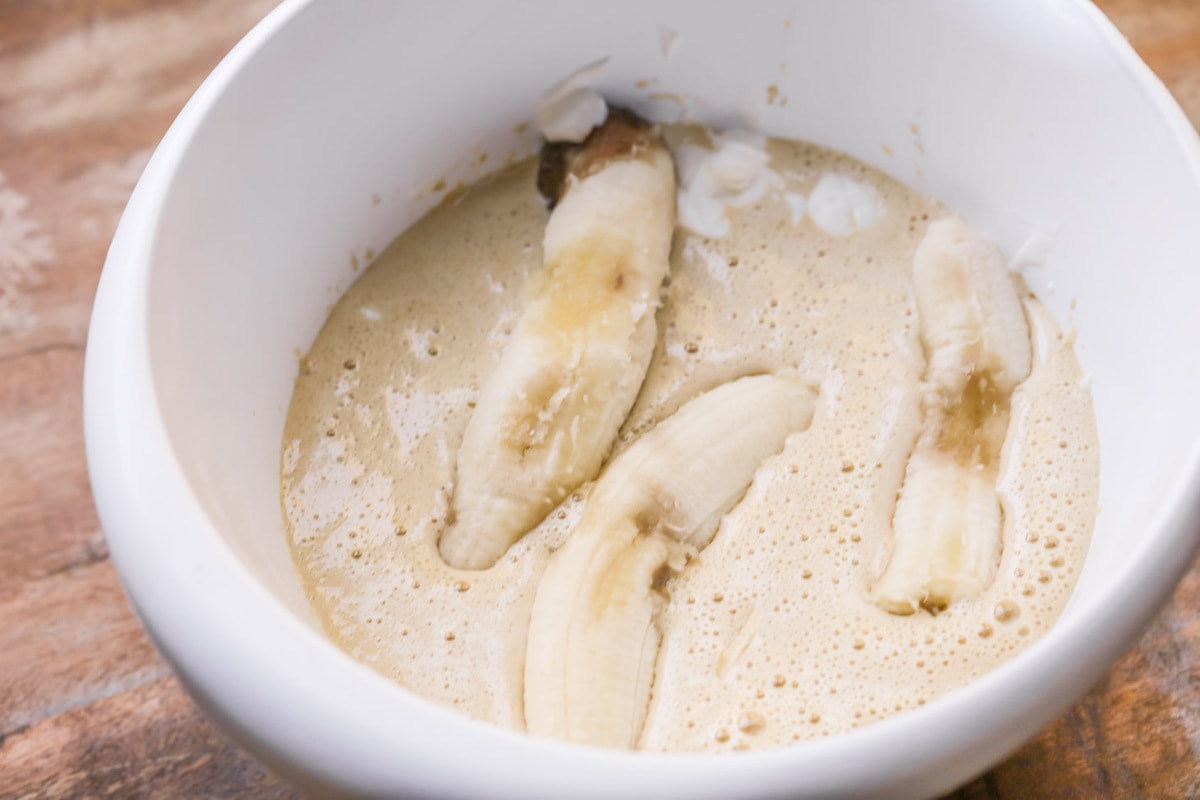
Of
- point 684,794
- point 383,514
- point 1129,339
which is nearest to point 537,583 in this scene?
point 383,514

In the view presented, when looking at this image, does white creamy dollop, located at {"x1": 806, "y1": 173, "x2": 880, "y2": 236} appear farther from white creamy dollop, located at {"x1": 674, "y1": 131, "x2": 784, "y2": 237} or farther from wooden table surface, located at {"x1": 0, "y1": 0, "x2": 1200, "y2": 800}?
wooden table surface, located at {"x1": 0, "y1": 0, "x2": 1200, "y2": 800}

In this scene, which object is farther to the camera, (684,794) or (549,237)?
(549,237)

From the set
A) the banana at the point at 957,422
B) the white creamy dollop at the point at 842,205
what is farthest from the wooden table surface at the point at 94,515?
the white creamy dollop at the point at 842,205

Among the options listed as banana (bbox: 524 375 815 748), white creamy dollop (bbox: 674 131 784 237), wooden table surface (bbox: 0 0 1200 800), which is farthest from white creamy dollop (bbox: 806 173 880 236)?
wooden table surface (bbox: 0 0 1200 800)

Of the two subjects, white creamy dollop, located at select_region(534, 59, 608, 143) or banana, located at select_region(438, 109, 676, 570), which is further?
white creamy dollop, located at select_region(534, 59, 608, 143)

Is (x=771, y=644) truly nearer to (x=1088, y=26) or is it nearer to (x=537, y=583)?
(x=537, y=583)

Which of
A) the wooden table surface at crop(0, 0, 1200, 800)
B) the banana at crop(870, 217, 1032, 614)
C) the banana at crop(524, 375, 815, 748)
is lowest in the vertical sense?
the wooden table surface at crop(0, 0, 1200, 800)
